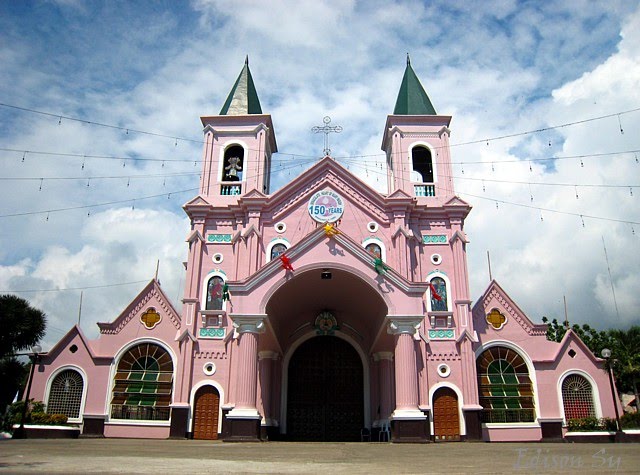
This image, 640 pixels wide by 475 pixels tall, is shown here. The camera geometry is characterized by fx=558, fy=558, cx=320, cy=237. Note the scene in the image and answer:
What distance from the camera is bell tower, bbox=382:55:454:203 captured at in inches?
1139

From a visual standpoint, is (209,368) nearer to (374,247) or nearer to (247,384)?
(247,384)

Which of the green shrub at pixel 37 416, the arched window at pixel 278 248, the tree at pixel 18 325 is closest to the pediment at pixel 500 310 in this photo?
the arched window at pixel 278 248

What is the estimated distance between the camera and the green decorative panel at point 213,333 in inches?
1005

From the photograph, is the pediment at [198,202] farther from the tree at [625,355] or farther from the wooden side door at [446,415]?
the tree at [625,355]

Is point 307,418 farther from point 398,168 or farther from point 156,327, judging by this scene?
point 398,168

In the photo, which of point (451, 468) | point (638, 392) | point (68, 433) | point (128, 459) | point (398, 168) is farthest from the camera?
point (638, 392)

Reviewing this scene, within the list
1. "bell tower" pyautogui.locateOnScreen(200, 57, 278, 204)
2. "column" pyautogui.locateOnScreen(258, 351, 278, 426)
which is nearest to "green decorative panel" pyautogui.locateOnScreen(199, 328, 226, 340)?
"column" pyautogui.locateOnScreen(258, 351, 278, 426)

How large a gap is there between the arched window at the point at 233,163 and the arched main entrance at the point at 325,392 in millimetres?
9541

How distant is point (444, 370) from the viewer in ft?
82.3

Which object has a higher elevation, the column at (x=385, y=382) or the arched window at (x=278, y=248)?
the arched window at (x=278, y=248)

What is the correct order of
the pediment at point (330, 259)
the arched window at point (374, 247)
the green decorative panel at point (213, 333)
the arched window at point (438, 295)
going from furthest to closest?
the arched window at point (374, 247) → the arched window at point (438, 295) → the green decorative panel at point (213, 333) → the pediment at point (330, 259)

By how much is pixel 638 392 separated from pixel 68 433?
33370mm

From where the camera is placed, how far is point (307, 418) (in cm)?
2659

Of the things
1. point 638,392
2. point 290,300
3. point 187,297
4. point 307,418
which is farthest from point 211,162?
point 638,392
